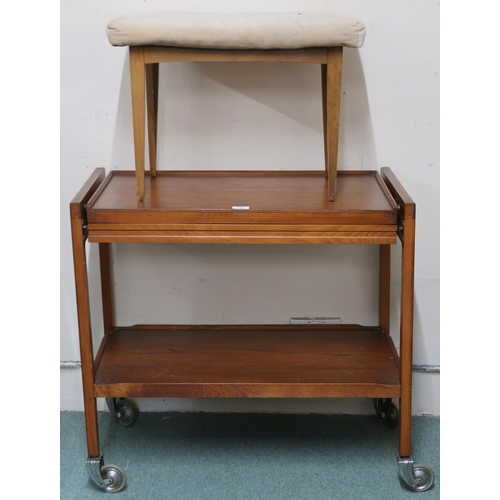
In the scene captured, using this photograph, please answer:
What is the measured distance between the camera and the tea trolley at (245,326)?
1.65 m

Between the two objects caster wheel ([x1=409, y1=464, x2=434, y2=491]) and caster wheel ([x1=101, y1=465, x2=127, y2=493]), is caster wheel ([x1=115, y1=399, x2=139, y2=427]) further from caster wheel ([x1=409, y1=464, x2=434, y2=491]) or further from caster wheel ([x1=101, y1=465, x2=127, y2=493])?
caster wheel ([x1=409, y1=464, x2=434, y2=491])

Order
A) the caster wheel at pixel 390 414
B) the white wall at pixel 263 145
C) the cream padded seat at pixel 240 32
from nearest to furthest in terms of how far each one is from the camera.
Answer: the cream padded seat at pixel 240 32, the white wall at pixel 263 145, the caster wheel at pixel 390 414

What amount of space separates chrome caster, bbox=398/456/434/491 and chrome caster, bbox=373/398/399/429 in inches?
10.2

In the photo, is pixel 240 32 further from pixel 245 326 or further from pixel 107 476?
pixel 107 476

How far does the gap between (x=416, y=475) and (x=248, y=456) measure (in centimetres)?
46

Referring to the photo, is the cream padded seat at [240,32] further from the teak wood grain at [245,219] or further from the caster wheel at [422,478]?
the caster wheel at [422,478]

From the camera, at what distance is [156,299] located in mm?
2133

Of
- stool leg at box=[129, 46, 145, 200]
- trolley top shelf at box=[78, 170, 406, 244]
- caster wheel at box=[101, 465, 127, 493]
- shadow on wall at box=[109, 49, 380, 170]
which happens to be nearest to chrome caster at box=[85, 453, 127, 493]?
caster wheel at box=[101, 465, 127, 493]

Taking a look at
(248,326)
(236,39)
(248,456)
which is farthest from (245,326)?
(236,39)

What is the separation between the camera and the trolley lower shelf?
5.77 ft

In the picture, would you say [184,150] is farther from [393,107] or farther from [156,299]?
[393,107]

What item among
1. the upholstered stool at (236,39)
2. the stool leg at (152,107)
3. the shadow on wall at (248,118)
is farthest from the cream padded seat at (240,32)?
the shadow on wall at (248,118)

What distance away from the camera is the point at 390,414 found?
2109mm

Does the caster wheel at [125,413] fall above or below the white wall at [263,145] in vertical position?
below
